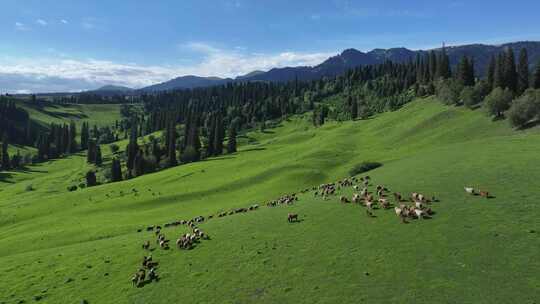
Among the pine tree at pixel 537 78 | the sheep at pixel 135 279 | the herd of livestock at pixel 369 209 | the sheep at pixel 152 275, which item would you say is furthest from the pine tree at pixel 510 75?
the sheep at pixel 135 279

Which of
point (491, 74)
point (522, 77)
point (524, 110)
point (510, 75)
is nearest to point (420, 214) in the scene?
point (524, 110)

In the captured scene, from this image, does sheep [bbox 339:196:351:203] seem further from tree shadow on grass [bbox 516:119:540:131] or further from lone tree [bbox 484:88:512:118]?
lone tree [bbox 484:88:512:118]

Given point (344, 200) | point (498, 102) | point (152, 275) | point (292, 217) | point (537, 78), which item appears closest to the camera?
point (152, 275)

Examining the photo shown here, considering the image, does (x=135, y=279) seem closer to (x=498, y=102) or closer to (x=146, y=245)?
(x=146, y=245)

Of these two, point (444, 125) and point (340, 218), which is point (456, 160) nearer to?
point (340, 218)

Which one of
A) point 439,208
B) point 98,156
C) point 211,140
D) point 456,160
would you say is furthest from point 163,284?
point 98,156

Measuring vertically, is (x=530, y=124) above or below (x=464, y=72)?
below

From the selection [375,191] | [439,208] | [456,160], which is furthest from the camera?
[456,160]

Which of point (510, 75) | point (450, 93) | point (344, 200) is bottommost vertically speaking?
point (344, 200)

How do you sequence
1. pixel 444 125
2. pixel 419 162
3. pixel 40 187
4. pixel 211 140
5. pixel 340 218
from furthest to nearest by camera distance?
pixel 211 140 → pixel 40 187 → pixel 444 125 → pixel 419 162 → pixel 340 218

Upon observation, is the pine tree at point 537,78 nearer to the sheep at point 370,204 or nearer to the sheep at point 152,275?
the sheep at point 370,204

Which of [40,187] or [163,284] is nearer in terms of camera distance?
[163,284]
